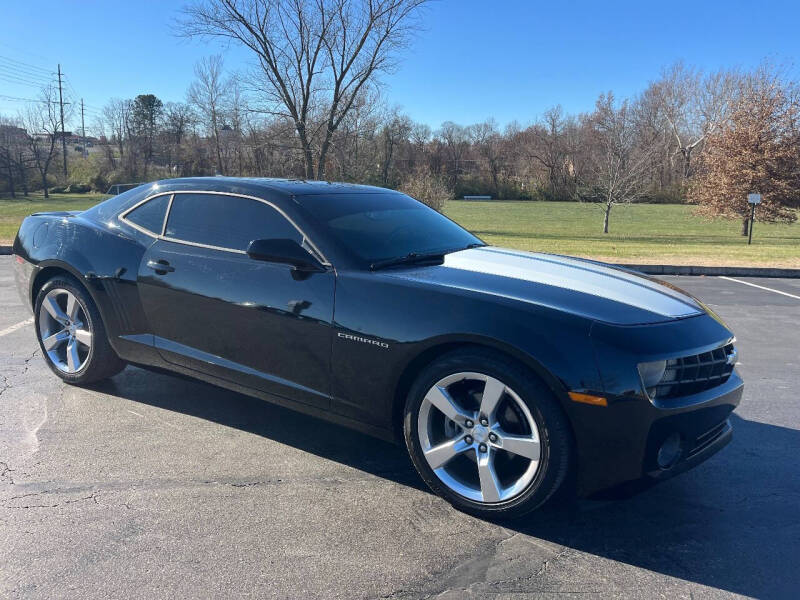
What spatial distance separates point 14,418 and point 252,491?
195 centimetres

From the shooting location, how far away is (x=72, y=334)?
4434 millimetres

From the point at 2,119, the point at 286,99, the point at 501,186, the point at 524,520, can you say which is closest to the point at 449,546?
the point at 524,520

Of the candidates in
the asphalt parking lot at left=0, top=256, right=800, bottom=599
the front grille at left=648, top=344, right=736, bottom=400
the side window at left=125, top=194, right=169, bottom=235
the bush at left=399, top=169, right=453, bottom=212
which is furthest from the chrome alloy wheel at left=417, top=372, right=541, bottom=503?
the bush at left=399, top=169, right=453, bottom=212

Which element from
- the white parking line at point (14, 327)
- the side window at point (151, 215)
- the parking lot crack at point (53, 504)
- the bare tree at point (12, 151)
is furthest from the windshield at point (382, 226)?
the bare tree at point (12, 151)

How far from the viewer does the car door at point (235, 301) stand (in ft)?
10.5

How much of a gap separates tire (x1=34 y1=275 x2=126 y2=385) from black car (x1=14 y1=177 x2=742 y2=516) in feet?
0.07

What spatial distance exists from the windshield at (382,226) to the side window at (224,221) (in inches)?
7.8

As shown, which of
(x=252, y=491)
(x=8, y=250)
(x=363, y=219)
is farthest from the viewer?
(x=8, y=250)

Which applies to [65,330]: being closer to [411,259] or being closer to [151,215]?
[151,215]

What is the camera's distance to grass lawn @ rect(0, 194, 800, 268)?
634 inches

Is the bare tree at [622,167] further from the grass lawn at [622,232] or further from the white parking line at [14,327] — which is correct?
the white parking line at [14,327]

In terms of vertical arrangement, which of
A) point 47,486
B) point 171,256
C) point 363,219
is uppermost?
point 363,219

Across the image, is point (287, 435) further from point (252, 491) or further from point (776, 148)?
point (776, 148)

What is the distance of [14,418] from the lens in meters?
3.93
